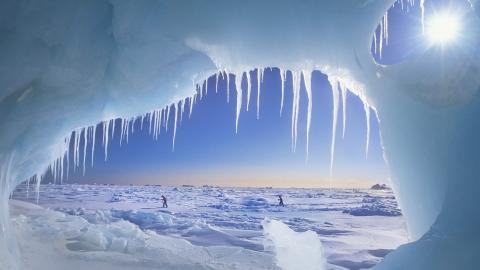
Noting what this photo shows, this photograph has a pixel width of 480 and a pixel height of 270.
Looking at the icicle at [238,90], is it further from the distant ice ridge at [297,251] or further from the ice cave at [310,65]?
the distant ice ridge at [297,251]

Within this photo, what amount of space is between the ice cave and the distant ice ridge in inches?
189

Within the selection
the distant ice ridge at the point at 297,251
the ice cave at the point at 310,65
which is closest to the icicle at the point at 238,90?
the ice cave at the point at 310,65

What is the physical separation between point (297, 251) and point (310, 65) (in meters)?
7.09

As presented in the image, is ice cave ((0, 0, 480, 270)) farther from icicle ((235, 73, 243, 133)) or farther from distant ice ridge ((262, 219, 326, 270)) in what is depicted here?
distant ice ridge ((262, 219, 326, 270))

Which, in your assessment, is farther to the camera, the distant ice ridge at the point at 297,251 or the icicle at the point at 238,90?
the distant ice ridge at the point at 297,251

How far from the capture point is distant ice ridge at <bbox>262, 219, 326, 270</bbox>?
9.61m

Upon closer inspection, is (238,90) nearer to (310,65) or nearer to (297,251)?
(310,65)

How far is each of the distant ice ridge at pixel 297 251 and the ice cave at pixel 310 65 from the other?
4.80 m

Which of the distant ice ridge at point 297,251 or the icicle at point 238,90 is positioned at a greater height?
the icicle at point 238,90

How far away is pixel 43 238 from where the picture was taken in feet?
40.3

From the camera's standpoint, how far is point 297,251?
423 inches

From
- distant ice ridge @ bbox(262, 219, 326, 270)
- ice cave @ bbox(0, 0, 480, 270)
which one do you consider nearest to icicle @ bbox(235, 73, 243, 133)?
ice cave @ bbox(0, 0, 480, 270)

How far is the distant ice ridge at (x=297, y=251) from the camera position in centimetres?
961

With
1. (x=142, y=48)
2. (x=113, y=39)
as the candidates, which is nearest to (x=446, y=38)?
(x=142, y=48)
